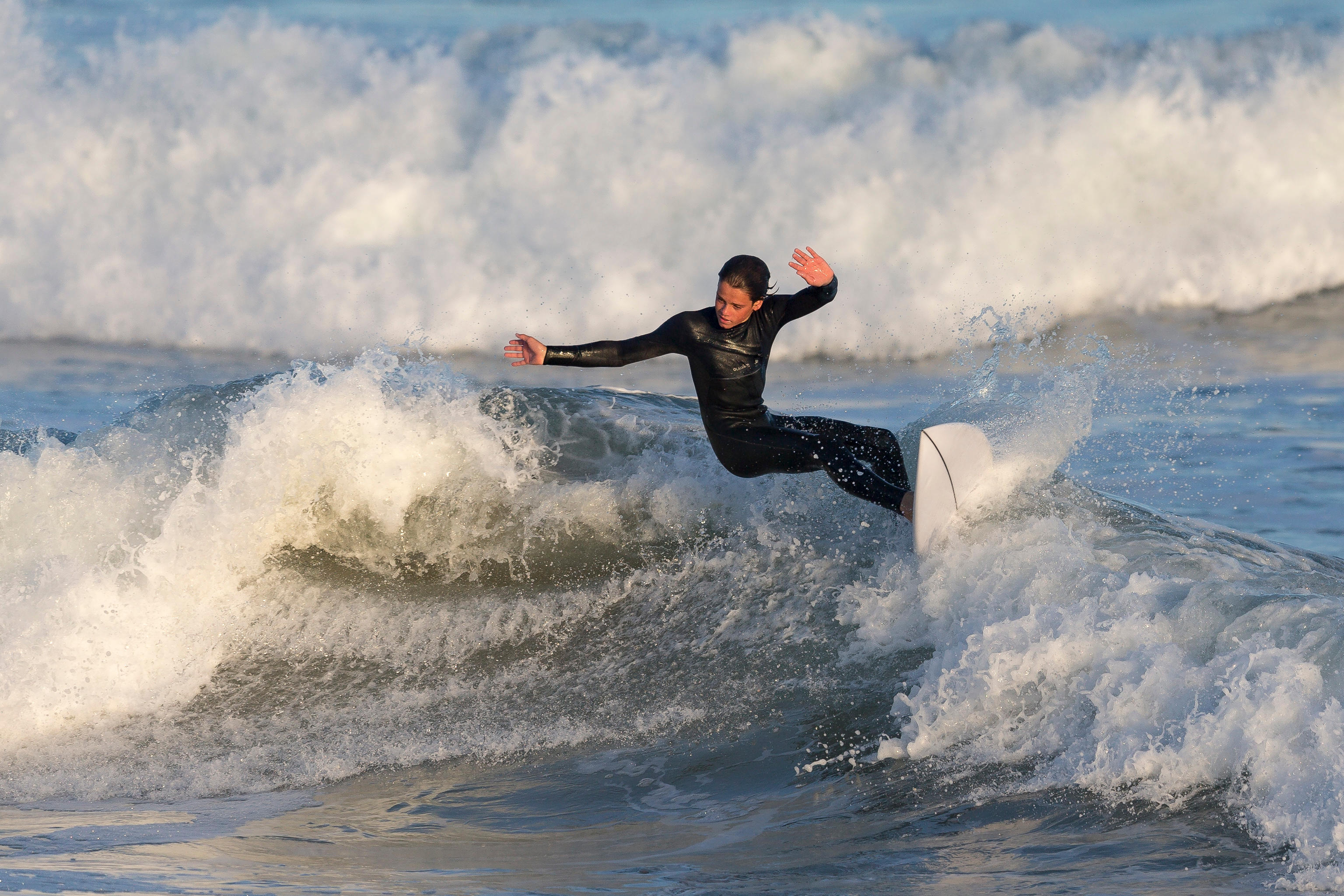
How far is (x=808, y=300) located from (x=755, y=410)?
585 mm

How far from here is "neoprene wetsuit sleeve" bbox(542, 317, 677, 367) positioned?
5699 mm

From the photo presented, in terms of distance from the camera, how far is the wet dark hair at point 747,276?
542 centimetres

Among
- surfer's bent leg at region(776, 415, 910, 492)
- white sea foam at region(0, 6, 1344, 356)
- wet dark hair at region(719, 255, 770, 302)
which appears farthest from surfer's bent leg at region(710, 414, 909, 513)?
white sea foam at region(0, 6, 1344, 356)

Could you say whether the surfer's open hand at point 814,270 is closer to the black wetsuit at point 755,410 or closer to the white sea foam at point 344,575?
the black wetsuit at point 755,410

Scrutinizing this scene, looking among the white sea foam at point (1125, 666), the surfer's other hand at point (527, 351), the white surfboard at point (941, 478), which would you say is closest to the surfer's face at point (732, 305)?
the surfer's other hand at point (527, 351)

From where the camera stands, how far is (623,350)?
575 centimetres

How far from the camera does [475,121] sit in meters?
18.3

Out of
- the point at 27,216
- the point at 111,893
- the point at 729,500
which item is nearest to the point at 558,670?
the point at 729,500

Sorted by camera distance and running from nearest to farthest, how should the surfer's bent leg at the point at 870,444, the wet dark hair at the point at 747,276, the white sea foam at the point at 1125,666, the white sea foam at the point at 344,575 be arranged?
the white sea foam at the point at 1125,666, the wet dark hair at the point at 747,276, the white sea foam at the point at 344,575, the surfer's bent leg at the point at 870,444

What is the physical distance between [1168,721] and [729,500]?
3.20 metres

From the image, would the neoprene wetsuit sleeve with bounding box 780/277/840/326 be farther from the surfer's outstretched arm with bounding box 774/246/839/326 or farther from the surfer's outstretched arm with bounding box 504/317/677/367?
the surfer's outstretched arm with bounding box 504/317/677/367

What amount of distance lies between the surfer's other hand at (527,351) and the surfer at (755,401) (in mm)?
12

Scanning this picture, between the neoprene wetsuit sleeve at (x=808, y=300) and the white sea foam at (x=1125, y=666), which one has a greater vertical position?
the neoprene wetsuit sleeve at (x=808, y=300)

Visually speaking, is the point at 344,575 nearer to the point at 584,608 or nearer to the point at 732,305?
the point at 584,608
